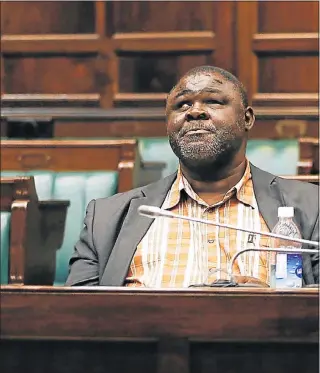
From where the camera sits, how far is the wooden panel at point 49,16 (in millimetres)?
1919

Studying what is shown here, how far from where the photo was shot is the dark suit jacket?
110cm

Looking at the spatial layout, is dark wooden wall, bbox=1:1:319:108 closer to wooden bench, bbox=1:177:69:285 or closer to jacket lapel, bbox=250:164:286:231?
wooden bench, bbox=1:177:69:285

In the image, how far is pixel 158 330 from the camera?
75cm

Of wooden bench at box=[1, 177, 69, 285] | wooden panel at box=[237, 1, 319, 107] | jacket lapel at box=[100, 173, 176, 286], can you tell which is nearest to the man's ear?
Result: jacket lapel at box=[100, 173, 176, 286]

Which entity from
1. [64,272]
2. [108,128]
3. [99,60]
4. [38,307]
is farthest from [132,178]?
[38,307]

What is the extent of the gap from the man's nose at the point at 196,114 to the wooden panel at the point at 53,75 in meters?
0.77

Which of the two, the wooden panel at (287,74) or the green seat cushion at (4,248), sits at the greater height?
the wooden panel at (287,74)

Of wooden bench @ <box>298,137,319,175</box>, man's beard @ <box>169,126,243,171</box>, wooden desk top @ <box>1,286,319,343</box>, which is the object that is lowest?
wooden desk top @ <box>1,286,319,343</box>

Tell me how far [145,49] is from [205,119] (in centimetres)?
75

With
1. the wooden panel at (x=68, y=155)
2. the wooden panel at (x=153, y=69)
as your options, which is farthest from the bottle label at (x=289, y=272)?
the wooden panel at (x=153, y=69)

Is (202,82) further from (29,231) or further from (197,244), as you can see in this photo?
(29,231)

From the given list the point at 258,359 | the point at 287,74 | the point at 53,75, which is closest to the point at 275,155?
the point at 287,74

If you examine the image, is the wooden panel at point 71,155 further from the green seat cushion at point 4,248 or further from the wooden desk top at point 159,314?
the wooden desk top at point 159,314

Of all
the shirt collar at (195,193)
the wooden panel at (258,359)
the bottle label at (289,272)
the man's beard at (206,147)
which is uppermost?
the man's beard at (206,147)
